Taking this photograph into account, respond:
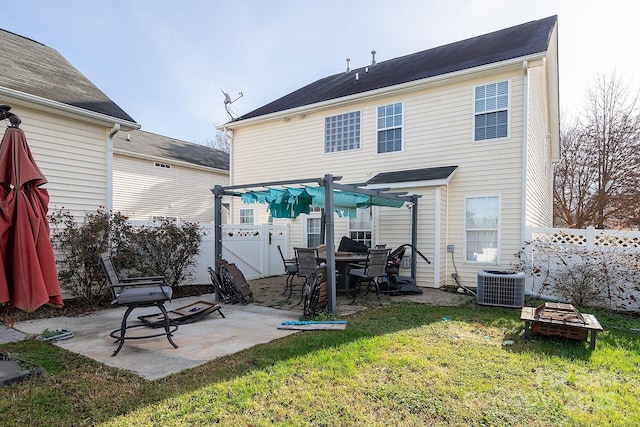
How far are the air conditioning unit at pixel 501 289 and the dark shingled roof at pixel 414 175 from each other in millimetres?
2627

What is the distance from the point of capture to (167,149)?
1730 cm

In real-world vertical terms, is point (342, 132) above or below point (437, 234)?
above

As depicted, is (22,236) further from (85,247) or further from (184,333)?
(85,247)

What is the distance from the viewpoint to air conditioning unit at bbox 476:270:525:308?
6.61m

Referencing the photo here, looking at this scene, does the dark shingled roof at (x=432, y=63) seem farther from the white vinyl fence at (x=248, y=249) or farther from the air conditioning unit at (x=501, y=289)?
the air conditioning unit at (x=501, y=289)

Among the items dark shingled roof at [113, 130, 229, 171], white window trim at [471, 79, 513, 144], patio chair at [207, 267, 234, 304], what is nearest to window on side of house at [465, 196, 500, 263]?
white window trim at [471, 79, 513, 144]

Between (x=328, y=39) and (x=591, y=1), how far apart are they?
7.85 metres

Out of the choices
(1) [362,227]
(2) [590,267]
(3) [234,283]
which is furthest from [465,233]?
(3) [234,283]

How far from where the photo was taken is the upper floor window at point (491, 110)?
28.1ft

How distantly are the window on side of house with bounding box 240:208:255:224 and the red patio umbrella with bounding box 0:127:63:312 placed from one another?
936 centimetres

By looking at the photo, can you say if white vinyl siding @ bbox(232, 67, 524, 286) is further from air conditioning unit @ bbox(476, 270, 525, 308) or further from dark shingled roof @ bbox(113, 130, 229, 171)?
dark shingled roof @ bbox(113, 130, 229, 171)

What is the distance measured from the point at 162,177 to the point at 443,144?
12423 millimetres

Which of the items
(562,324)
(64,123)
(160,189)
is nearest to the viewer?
(562,324)

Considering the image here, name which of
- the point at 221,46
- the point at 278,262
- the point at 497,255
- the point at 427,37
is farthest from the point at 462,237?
the point at 221,46
